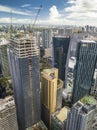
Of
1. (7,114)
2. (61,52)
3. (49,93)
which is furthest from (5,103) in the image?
(61,52)

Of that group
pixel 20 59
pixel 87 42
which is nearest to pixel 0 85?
pixel 20 59

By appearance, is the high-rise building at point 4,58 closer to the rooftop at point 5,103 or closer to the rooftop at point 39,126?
the rooftop at point 39,126

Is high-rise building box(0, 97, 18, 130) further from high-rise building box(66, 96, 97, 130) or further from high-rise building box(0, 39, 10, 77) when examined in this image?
high-rise building box(0, 39, 10, 77)

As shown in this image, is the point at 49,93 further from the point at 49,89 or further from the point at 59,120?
the point at 59,120

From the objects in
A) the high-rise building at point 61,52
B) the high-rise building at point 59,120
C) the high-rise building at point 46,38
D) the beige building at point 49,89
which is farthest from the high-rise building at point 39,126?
the high-rise building at point 46,38

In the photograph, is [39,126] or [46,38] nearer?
[39,126]

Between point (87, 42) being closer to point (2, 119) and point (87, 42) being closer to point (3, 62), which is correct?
point (2, 119)
